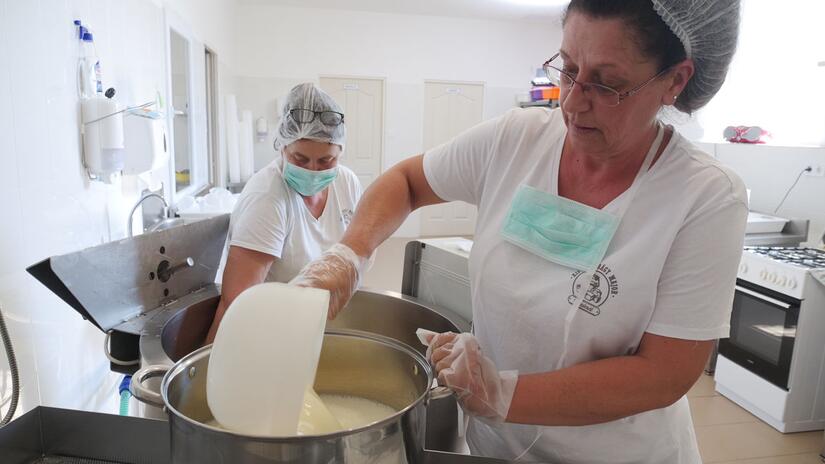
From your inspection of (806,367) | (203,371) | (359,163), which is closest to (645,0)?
(203,371)

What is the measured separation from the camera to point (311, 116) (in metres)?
1.53

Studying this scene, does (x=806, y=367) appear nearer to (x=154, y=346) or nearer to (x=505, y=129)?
(x=505, y=129)

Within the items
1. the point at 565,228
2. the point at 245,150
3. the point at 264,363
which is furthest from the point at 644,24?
the point at 245,150

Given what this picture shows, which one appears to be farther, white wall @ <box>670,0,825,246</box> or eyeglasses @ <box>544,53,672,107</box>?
white wall @ <box>670,0,825,246</box>

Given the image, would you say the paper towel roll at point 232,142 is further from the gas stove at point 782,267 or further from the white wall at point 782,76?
the gas stove at point 782,267

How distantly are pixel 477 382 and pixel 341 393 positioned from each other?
32cm

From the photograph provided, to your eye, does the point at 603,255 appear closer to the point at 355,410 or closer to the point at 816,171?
the point at 355,410

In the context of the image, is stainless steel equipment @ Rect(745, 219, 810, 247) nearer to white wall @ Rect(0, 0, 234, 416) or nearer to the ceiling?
the ceiling

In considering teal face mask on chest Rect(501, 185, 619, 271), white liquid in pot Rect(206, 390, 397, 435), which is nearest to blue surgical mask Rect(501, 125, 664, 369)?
teal face mask on chest Rect(501, 185, 619, 271)

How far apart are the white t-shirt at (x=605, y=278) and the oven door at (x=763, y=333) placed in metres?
2.14

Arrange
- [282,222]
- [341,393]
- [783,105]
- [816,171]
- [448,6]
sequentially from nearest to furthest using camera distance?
[341,393]
[282,222]
[816,171]
[783,105]
[448,6]

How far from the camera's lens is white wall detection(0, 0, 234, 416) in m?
1.17


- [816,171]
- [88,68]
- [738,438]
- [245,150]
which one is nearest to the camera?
[88,68]

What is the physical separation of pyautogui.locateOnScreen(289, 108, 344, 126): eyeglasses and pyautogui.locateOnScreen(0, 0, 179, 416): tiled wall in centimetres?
64
